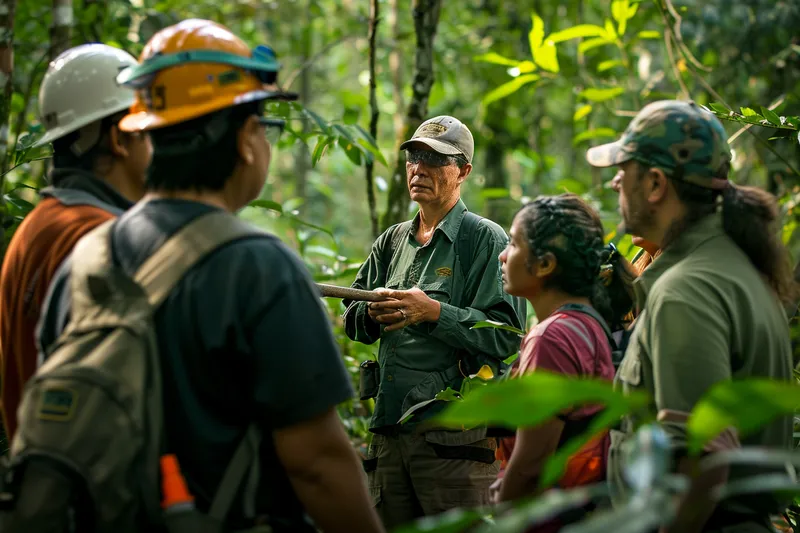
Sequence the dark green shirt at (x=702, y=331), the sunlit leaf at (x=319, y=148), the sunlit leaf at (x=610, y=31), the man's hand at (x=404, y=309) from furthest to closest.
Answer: the sunlit leaf at (x=610, y=31), the sunlit leaf at (x=319, y=148), the man's hand at (x=404, y=309), the dark green shirt at (x=702, y=331)

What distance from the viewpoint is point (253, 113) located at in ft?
8.02

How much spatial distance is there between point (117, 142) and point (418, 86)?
3.39 metres

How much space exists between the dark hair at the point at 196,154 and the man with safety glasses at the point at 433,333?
77.8 inches

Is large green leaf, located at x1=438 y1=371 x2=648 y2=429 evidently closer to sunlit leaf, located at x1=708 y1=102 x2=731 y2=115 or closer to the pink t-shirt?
the pink t-shirt

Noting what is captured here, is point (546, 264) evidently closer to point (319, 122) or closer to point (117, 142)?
point (117, 142)

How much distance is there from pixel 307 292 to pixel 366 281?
8.79 feet

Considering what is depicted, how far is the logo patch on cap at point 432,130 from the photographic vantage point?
471cm

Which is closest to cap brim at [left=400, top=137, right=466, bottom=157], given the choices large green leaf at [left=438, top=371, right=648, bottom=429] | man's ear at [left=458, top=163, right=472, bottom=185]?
man's ear at [left=458, top=163, right=472, bottom=185]

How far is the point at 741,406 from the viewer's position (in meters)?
1.51

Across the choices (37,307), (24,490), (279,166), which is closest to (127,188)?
A: (37,307)

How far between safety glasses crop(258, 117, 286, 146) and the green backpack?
459 millimetres

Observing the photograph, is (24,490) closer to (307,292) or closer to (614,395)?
(307,292)

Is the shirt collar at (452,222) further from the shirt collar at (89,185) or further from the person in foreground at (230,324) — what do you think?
the person in foreground at (230,324)

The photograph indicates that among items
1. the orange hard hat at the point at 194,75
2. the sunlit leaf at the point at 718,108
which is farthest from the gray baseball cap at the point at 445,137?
the orange hard hat at the point at 194,75
